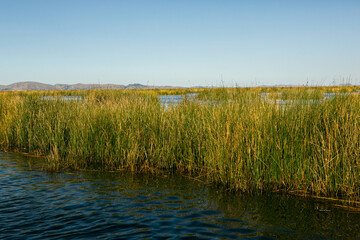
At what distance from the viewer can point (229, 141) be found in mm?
6777

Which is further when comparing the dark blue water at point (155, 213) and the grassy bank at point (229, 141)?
the grassy bank at point (229, 141)

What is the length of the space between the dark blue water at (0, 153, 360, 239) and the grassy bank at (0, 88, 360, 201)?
570mm

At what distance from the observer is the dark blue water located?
491cm

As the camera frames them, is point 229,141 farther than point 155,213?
Yes

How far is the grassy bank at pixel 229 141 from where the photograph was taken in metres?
6.24

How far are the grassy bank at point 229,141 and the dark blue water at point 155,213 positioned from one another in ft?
1.87

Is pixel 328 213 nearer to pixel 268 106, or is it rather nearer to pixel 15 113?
pixel 268 106

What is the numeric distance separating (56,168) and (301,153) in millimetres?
6957

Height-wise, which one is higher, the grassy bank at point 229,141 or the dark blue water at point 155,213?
the grassy bank at point 229,141

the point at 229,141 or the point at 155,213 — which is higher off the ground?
the point at 229,141

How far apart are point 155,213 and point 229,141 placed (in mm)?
2410

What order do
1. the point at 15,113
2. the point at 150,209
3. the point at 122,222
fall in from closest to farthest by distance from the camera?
the point at 122,222 < the point at 150,209 < the point at 15,113

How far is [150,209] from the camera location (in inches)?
233

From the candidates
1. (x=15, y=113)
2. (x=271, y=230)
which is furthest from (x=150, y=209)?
(x=15, y=113)
